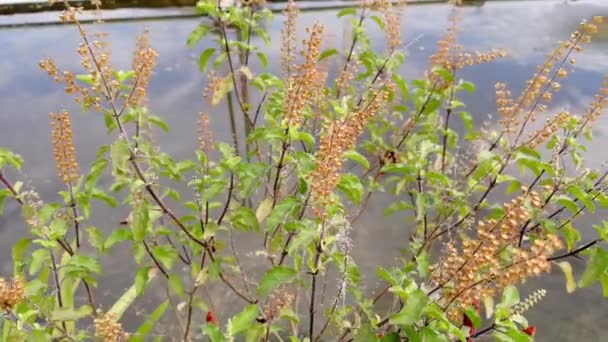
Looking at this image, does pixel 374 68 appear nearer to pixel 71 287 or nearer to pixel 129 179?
pixel 129 179

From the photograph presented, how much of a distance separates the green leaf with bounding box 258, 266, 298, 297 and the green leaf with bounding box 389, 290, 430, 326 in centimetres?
46

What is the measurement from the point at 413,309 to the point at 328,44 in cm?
327

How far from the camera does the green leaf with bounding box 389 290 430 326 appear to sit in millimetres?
1641

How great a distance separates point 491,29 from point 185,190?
13.5ft

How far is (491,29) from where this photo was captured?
6223 mm

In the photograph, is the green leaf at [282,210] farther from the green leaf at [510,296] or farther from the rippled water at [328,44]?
the rippled water at [328,44]

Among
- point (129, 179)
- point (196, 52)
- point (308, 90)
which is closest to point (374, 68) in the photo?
point (308, 90)

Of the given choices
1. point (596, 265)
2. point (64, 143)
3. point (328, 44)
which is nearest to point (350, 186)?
point (596, 265)

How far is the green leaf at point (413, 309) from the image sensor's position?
1.64 metres

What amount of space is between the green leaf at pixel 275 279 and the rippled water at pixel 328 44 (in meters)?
1.51

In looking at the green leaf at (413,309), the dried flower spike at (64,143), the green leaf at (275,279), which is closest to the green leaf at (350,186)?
the green leaf at (275,279)

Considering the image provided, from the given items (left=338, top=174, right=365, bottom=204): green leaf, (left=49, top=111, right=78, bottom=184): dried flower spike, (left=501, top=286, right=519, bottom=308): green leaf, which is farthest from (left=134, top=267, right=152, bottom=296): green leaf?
(left=501, top=286, right=519, bottom=308): green leaf

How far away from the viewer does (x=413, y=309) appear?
165 centimetres

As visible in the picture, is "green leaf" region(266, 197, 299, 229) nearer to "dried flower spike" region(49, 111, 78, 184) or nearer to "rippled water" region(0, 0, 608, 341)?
"dried flower spike" region(49, 111, 78, 184)
